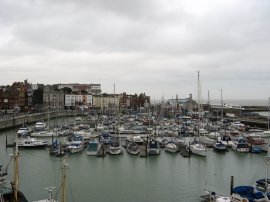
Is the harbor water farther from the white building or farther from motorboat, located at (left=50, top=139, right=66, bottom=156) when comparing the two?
the white building

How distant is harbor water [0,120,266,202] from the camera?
23.4m

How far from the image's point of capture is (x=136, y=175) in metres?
28.8

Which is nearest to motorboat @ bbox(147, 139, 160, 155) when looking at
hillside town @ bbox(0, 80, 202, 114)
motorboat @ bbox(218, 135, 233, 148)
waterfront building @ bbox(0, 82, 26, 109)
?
motorboat @ bbox(218, 135, 233, 148)

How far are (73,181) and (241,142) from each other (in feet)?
65.3

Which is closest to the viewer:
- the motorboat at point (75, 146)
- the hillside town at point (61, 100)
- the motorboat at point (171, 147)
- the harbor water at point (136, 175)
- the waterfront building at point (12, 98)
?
the harbor water at point (136, 175)

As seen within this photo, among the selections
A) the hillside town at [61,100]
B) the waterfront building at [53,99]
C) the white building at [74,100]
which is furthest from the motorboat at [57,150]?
the white building at [74,100]

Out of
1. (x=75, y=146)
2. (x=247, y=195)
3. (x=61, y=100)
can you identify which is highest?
(x=61, y=100)

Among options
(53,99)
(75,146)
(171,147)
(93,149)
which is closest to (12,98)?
(53,99)

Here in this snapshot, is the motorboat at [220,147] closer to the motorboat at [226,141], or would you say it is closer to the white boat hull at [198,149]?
the motorboat at [226,141]

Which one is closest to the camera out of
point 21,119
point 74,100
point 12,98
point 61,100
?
point 21,119

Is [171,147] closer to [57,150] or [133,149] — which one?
[133,149]

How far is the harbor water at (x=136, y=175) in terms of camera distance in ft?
76.7

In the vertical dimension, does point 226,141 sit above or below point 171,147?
above

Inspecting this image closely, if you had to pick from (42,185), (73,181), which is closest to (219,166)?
(73,181)
